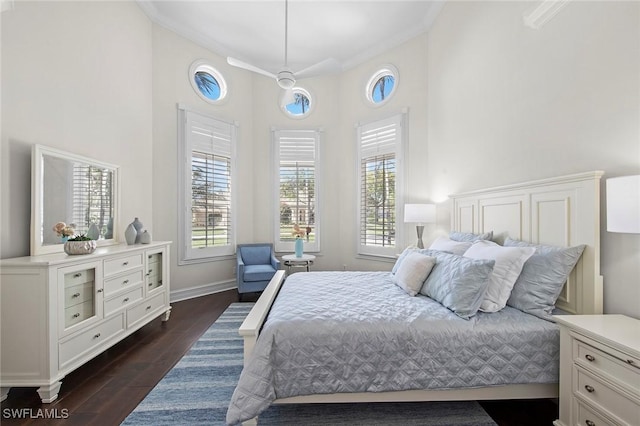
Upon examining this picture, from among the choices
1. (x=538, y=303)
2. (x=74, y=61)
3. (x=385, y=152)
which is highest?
(x=74, y=61)

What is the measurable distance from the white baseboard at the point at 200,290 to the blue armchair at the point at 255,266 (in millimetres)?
512

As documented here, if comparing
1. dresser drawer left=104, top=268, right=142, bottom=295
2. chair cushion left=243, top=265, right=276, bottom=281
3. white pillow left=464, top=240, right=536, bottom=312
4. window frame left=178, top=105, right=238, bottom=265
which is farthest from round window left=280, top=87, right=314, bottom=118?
white pillow left=464, top=240, right=536, bottom=312

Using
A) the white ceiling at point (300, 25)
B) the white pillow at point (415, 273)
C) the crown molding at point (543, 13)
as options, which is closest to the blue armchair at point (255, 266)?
the white pillow at point (415, 273)

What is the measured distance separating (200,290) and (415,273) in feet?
11.5

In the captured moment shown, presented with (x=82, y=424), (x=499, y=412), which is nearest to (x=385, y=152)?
(x=499, y=412)

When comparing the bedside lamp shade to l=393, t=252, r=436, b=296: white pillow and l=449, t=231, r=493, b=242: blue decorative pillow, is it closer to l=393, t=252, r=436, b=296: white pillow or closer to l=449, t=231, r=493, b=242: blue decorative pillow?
l=449, t=231, r=493, b=242: blue decorative pillow

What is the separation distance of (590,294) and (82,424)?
3.23 metres

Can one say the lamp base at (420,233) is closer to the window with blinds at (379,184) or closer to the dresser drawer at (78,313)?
the window with blinds at (379,184)

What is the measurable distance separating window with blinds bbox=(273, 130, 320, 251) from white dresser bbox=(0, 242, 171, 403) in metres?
2.85

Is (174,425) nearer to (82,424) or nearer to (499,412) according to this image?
(82,424)

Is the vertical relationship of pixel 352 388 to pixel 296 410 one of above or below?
above

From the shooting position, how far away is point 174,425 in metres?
1.75

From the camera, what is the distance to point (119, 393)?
6.83 feet

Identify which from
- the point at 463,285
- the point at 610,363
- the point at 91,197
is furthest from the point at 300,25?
the point at 610,363
